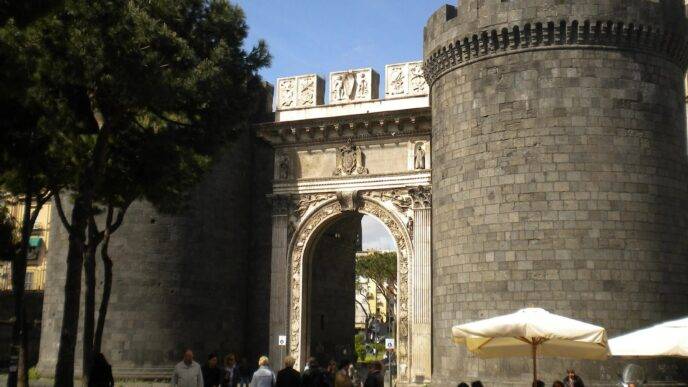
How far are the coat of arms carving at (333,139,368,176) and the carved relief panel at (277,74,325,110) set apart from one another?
1717 millimetres

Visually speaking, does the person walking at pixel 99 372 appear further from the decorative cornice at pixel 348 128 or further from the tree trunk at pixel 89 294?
the decorative cornice at pixel 348 128

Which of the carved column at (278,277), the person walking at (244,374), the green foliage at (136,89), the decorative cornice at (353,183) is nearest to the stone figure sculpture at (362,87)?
the decorative cornice at (353,183)

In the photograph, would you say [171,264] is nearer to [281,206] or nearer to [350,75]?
[281,206]

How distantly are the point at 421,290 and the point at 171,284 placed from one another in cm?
712

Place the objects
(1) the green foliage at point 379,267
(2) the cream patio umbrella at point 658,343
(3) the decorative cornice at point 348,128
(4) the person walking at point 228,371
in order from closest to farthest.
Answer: (2) the cream patio umbrella at point 658,343
(4) the person walking at point 228,371
(3) the decorative cornice at point 348,128
(1) the green foliage at point 379,267

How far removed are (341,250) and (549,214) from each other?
1103cm

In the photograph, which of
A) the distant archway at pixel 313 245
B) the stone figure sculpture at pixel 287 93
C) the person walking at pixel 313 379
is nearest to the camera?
the person walking at pixel 313 379

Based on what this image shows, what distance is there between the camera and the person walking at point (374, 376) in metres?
11.8

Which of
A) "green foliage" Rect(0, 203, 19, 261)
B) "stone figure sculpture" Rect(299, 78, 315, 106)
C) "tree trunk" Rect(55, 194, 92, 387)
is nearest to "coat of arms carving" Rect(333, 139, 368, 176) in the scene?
"stone figure sculpture" Rect(299, 78, 315, 106)

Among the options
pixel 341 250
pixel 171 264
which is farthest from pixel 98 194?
pixel 341 250

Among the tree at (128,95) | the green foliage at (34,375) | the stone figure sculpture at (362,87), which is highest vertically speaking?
the stone figure sculpture at (362,87)

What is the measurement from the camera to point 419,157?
26.0 m

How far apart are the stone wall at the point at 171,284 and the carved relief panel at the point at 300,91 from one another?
7.10ft

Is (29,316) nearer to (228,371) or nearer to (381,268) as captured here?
(228,371)
